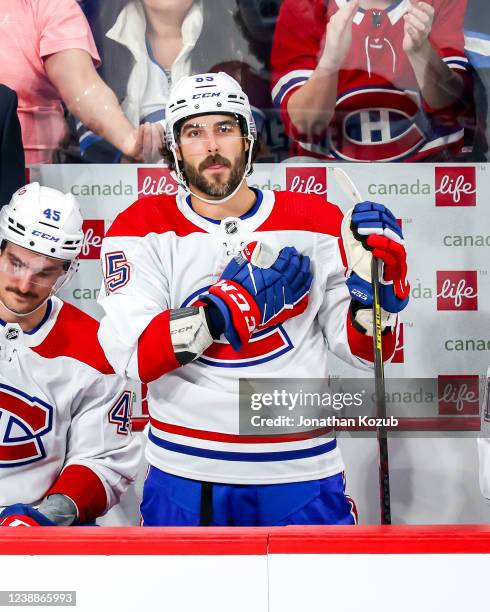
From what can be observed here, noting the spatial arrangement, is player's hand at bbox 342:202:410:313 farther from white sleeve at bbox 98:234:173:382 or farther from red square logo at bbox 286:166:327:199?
white sleeve at bbox 98:234:173:382

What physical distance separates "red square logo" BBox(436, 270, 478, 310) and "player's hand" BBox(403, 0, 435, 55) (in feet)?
1.80

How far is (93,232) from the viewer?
211 centimetres

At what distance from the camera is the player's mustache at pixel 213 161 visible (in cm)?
204

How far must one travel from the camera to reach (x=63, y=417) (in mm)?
2102

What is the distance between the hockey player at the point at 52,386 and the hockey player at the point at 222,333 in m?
0.10

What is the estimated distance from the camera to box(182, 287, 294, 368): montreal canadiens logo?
1996 mm

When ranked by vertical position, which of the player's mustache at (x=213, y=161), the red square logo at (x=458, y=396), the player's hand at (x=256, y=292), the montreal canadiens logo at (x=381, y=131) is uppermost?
the montreal canadiens logo at (x=381, y=131)

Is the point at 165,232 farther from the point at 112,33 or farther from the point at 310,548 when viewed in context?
the point at 310,548

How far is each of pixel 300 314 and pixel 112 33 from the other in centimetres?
83

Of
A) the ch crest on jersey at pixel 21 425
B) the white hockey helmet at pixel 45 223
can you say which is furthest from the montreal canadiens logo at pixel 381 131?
the ch crest on jersey at pixel 21 425

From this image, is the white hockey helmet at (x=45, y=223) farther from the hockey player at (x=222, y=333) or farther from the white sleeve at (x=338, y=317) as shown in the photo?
the white sleeve at (x=338, y=317)

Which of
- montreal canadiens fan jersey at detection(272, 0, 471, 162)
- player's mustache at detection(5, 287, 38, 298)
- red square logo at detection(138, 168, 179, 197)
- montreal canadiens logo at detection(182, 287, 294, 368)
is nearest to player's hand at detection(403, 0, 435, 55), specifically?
montreal canadiens fan jersey at detection(272, 0, 471, 162)

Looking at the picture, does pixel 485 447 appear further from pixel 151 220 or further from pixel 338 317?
pixel 151 220
